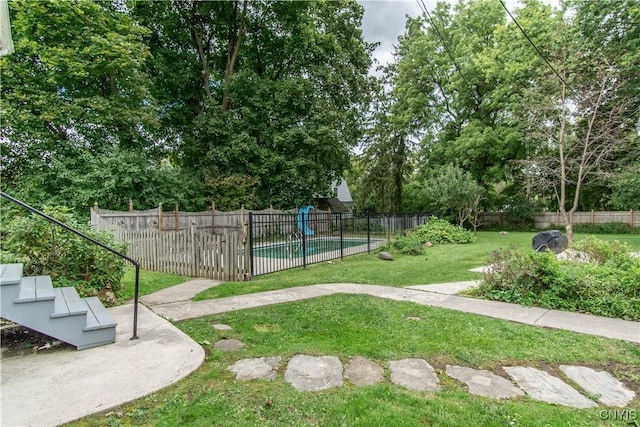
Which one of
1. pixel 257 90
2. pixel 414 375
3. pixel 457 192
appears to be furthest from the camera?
pixel 257 90

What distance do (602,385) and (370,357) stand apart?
192 cm

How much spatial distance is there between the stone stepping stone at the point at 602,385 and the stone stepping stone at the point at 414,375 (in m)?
1.20

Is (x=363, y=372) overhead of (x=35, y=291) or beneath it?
beneath

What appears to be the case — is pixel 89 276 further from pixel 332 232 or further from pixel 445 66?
pixel 445 66

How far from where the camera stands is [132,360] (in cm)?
296

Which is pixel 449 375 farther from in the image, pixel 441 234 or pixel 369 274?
pixel 441 234

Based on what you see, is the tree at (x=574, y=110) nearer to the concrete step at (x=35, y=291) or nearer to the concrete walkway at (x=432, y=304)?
the concrete walkway at (x=432, y=304)

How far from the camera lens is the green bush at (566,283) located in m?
4.52

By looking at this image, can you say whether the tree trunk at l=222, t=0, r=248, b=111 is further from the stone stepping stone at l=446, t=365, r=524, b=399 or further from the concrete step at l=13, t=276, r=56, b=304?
the stone stepping stone at l=446, t=365, r=524, b=399

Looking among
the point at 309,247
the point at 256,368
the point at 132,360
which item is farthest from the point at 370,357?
the point at 309,247

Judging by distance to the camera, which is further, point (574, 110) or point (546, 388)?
point (574, 110)

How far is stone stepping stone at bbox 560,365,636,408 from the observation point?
8.09ft

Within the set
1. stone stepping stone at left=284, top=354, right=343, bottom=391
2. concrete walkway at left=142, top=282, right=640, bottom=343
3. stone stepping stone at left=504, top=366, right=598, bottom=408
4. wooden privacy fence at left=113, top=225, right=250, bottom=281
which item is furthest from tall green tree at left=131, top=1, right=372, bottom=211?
stone stepping stone at left=504, top=366, right=598, bottom=408

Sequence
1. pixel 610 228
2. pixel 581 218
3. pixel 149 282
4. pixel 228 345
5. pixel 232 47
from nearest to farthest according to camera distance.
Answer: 1. pixel 228 345
2. pixel 149 282
3. pixel 610 228
4. pixel 232 47
5. pixel 581 218
